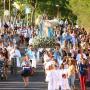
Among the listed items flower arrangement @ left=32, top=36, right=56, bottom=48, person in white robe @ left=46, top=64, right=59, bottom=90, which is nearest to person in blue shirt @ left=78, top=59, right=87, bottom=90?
person in white robe @ left=46, top=64, right=59, bottom=90

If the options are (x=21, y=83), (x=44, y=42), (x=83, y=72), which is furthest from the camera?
(x=44, y=42)

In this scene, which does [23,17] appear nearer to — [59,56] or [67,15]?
[67,15]

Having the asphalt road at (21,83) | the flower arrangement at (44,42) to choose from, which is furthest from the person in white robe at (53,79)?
the flower arrangement at (44,42)

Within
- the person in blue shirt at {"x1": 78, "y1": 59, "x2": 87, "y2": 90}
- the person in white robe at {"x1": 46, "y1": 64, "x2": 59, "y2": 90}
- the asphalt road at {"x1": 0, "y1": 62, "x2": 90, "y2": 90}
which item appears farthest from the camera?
the asphalt road at {"x1": 0, "y1": 62, "x2": 90, "y2": 90}

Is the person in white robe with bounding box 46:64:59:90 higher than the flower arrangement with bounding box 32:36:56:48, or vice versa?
the flower arrangement with bounding box 32:36:56:48

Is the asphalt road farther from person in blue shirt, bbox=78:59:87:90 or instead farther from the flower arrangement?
the flower arrangement

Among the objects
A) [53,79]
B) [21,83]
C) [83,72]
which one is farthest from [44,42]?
[53,79]

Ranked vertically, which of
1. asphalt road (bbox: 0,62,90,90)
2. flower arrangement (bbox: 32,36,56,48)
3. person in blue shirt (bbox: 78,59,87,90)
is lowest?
asphalt road (bbox: 0,62,90,90)

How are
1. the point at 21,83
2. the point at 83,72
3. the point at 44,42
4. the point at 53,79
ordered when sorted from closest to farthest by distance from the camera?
1. the point at 53,79
2. the point at 83,72
3. the point at 21,83
4. the point at 44,42

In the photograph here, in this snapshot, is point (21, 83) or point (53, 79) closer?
point (53, 79)

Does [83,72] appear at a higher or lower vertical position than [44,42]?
lower

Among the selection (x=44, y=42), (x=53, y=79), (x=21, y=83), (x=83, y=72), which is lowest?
(x=21, y=83)

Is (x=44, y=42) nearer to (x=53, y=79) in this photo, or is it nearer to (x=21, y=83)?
(x=21, y=83)

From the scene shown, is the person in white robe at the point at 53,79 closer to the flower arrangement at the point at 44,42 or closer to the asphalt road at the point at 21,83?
the asphalt road at the point at 21,83
